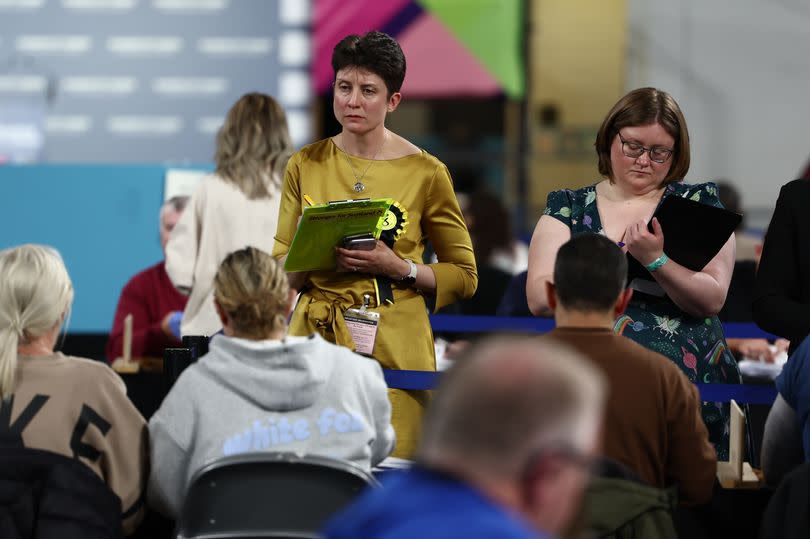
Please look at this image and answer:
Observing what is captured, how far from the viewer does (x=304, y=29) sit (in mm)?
A: 9039

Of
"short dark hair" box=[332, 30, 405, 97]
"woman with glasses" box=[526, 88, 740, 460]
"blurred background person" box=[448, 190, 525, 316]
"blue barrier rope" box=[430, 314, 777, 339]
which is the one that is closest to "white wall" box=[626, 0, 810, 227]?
"blurred background person" box=[448, 190, 525, 316]

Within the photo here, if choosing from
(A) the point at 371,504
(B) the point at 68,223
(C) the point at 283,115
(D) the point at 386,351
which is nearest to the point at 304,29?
(B) the point at 68,223

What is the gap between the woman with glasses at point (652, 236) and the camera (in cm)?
289

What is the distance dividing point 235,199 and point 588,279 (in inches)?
85.0

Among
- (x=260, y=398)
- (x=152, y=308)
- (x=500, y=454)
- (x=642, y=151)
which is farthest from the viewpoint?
(x=152, y=308)

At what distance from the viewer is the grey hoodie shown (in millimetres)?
2510

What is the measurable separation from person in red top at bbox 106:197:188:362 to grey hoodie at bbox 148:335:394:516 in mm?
2430

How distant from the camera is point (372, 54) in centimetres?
301

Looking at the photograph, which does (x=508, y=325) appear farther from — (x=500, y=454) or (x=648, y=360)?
(x=500, y=454)

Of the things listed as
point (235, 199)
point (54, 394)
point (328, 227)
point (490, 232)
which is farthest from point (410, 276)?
point (490, 232)

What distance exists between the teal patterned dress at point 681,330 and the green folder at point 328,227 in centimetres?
46

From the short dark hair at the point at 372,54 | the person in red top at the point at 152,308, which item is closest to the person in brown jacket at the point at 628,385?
the short dark hair at the point at 372,54

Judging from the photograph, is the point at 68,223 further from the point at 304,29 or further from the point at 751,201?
the point at 751,201

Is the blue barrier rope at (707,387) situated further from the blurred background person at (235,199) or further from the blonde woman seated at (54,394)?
the blurred background person at (235,199)
